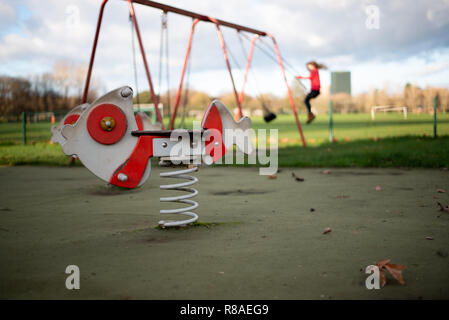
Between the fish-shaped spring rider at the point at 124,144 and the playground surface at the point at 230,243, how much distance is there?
54 centimetres

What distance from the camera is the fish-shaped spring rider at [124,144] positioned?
15.0ft

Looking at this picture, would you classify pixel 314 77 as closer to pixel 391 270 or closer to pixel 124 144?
pixel 124 144

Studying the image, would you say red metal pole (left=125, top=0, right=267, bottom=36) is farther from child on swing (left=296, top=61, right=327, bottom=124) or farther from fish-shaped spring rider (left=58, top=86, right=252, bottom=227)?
fish-shaped spring rider (left=58, top=86, right=252, bottom=227)

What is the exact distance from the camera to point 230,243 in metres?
3.81

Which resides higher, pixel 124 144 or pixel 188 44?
pixel 188 44

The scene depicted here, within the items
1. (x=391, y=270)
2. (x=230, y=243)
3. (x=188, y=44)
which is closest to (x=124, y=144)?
(x=230, y=243)

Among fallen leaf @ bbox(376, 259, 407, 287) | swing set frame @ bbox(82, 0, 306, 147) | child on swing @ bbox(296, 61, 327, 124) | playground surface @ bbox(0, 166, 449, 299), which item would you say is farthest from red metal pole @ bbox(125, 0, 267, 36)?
fallen leaf @ bbox(376, 259, 407, 287)

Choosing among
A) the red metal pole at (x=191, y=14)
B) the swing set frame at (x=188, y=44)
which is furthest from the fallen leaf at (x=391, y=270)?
the red metal pole at (x=191, y=14)

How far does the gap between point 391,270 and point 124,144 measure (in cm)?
299

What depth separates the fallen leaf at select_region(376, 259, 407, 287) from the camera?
281 centimetres

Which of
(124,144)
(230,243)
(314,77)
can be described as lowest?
(230,243)

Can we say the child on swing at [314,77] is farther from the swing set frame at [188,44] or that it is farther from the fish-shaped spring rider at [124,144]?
the fish-shaped spring rider at [124,144]

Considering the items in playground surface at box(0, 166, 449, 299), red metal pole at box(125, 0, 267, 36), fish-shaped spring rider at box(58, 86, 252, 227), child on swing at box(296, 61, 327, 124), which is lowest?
playground surface at box(0, 166, 449, 299)

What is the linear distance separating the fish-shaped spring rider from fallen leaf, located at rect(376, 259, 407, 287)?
2.07 meters
